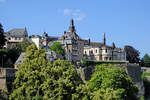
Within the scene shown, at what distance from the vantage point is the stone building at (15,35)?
303 feet

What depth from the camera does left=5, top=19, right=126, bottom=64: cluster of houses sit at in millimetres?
86438

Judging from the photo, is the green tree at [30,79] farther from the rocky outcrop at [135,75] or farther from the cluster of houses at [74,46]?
the cluster of houses at [74,46]

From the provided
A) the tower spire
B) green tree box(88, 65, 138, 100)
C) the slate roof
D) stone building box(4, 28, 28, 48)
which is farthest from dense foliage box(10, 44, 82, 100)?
the tower spire

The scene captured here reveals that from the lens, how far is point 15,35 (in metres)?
95.3

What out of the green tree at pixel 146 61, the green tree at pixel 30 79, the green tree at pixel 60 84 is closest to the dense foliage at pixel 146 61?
the green tree at pixel 146 61

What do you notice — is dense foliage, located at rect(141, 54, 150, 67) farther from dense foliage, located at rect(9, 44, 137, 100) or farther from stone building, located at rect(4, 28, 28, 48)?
dense foliage, located at rect(9, 44, 137, 100)

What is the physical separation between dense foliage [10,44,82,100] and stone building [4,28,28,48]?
45.5 meters

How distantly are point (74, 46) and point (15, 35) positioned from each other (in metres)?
20.2

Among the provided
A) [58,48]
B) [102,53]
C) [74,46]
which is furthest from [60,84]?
[102,53]

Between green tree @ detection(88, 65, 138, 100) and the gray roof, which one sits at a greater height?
the gray roof

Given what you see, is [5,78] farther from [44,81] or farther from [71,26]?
[71,26]

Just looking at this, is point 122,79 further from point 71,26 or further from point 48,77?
point 71,26

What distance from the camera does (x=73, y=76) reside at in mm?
44312

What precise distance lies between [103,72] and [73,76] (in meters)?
8.22
